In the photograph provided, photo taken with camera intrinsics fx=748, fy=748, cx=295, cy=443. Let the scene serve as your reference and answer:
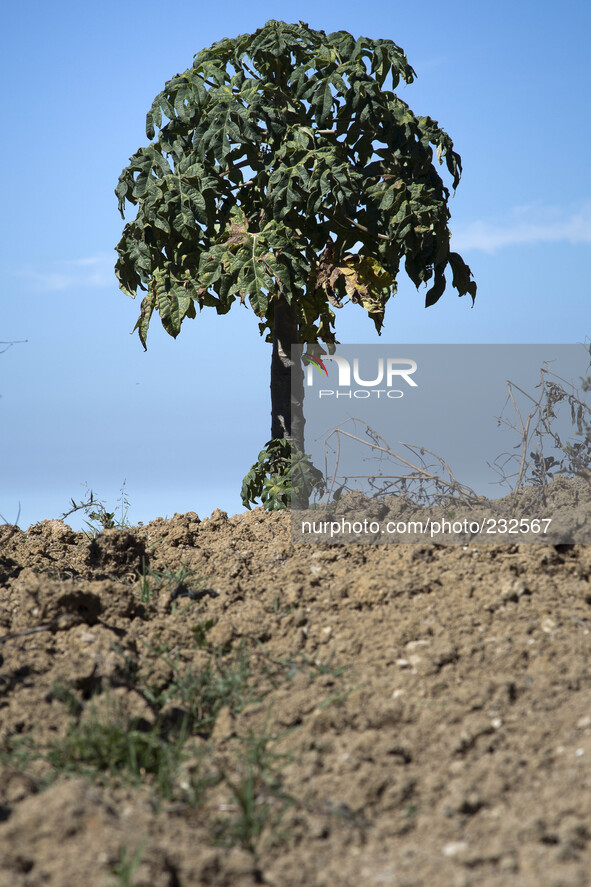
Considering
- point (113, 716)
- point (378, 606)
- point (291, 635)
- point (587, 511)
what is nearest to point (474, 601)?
point (378, 606)

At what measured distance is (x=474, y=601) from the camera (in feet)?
11.6

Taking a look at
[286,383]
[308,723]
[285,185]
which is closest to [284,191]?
[285,185]

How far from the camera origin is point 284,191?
5.47m

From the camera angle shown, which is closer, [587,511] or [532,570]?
[532,570]

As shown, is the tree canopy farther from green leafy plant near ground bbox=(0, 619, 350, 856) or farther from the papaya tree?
green leafy plant near ground bbox=(0, 619, 350, 856)

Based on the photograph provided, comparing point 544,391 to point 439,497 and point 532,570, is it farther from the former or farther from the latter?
point 532,570

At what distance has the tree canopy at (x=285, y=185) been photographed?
18.1 ft

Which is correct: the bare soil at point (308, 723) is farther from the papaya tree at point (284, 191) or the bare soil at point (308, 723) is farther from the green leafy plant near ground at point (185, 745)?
the papaya tree at point (284, 191)

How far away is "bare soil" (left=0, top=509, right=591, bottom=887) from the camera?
Result: 2.08 meters

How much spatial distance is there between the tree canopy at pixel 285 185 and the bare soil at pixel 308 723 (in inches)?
94.6

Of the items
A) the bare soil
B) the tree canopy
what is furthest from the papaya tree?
the bare soil

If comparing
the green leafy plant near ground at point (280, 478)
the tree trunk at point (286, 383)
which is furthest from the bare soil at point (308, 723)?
the tree trunk at point (286, 383)

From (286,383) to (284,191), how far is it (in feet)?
5.23

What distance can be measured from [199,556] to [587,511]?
239 cm
